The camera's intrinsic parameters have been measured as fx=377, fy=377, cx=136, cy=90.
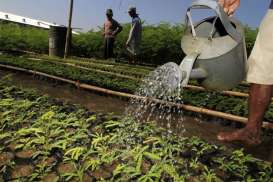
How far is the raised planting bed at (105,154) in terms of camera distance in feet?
8.51

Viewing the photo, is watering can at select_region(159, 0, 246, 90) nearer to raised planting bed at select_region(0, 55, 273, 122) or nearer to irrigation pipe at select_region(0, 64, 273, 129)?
irrigation pipe at select_region(0, 64, 273, 129)

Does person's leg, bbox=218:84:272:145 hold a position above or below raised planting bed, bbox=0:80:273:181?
above

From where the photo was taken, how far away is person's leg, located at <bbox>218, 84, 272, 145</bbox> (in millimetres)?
3152

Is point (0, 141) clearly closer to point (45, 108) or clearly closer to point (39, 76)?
point (45, 108)

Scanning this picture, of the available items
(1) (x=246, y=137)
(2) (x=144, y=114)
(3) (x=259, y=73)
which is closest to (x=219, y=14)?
(3) (x=259, y=73)

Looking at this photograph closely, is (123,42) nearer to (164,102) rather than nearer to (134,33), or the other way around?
(134,33)

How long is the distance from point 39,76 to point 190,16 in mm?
5569

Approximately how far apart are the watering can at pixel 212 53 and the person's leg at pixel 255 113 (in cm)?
54

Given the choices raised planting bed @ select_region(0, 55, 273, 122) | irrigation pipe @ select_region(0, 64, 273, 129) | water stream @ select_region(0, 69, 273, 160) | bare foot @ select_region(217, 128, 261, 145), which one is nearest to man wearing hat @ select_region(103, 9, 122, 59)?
raised planting bed @ select_region(0, 55, 273, 122)

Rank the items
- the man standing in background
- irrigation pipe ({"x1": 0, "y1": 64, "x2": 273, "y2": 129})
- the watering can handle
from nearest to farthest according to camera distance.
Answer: the watering can handle, the man standing in background, irrigation pipe ({"x1": 0, "y1": 64, "x2": 273, "y2": 129})

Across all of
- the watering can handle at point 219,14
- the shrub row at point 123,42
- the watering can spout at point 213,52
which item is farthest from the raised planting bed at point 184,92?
the shrub row at point 123,42

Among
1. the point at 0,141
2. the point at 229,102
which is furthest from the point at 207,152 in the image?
the point at 229,102

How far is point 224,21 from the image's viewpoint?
8.06 ft

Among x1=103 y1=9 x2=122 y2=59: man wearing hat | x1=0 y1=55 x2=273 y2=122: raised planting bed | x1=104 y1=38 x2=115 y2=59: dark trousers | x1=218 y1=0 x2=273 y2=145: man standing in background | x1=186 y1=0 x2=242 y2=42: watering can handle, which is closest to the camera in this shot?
x1=186 y1=0 x2=242 y2=42: watering can handle
